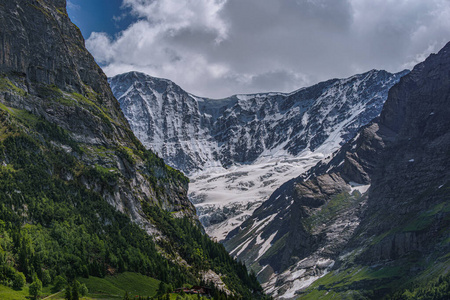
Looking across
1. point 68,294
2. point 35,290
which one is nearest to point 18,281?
point 35,290

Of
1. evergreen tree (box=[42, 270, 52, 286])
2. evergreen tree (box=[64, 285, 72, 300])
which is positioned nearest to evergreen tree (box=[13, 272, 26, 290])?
evergreen tree (box=[42, 270, 52, 286])

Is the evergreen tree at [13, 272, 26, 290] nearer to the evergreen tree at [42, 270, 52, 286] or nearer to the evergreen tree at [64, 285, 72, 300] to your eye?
the evergreen tree at [42, 270, 52, 286]

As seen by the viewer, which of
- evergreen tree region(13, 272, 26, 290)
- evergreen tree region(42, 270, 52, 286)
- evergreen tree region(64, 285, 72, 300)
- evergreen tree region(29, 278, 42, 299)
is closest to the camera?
evergreen tree region(64, 285, 72, 300)

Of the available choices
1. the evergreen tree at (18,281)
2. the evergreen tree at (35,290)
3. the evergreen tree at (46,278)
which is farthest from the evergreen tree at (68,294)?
the evergreen tree at (46,278)

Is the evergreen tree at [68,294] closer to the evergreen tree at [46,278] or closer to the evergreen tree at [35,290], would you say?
the evergreen tree at [35,290]

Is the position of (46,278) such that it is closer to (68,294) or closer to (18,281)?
(18,281)

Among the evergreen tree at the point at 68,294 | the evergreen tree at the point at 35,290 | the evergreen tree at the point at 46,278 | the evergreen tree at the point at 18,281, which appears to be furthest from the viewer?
the evergreen tree at the point at 46,278

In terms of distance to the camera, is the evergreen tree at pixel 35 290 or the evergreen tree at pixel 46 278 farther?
the evergreen tree at pixel 46 278

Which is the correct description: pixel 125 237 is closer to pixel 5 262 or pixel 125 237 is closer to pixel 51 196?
pixel 51 196

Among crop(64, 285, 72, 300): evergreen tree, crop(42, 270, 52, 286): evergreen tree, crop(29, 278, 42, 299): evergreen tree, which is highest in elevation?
crop(42, 270, 52, 286): evergreen tree

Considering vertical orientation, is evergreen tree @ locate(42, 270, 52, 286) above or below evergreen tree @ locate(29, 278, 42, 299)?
above

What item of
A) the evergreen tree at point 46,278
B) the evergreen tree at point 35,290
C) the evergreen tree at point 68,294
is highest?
the evergreen tree at point 46,278

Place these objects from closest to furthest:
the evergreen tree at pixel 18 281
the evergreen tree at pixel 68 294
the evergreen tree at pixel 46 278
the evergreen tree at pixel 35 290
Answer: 1. the evergreen tree at pixel 68 294
2. the evergreen tree at pixel 35 290
3. the evergreen tree at pixel 18 281
4. the evergreen tree at pixel 46 278

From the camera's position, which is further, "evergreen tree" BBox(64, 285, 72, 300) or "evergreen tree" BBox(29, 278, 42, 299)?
"evergreen tree" BBox(29, 278, 42, 299)
